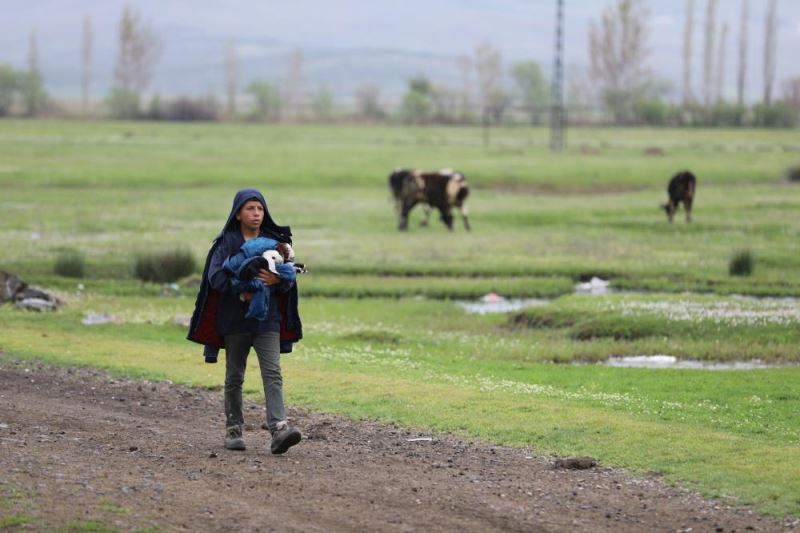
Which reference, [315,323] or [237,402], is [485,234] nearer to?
[315,323]

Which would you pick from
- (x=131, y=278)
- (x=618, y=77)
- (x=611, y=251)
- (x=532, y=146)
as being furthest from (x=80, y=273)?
(x=618, y=77)

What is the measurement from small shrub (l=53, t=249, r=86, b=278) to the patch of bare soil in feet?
52.2

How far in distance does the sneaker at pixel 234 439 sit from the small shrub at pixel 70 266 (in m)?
18.2

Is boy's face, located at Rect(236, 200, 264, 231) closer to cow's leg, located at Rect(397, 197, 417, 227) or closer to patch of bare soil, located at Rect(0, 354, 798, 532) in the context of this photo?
patch of bare soil, located at Rect(0, 354, 798, 532)

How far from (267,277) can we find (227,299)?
1.75 ft

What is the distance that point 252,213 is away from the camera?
38.3 ft

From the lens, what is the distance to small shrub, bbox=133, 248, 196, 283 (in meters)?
29.1

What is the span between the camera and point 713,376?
1731cm

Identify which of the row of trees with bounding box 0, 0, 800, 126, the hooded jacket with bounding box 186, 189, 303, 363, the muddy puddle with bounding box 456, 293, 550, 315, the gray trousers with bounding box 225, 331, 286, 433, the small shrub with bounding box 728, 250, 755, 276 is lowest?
the muddy puddle with bounding box 456, 293, 550, 315

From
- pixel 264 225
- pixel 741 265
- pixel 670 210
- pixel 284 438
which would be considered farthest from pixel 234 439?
pixel 670 210

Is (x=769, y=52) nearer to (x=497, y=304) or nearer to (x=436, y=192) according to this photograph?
(x=436, y=192)

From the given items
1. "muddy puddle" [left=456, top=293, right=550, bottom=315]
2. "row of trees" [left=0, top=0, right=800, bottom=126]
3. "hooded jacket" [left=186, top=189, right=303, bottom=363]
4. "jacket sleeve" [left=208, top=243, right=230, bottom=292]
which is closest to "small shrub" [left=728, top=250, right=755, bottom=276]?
"muddy puddle" [left=456, top=293, right=550, bottom=315]

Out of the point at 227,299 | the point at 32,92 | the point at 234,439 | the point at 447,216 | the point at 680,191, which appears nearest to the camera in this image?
the point at 227,299

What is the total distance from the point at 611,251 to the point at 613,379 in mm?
18188
